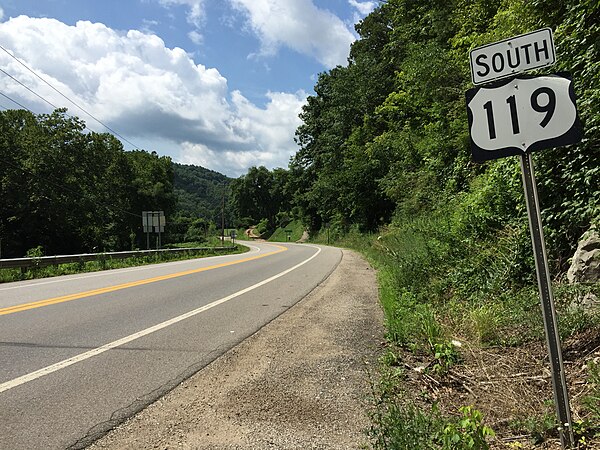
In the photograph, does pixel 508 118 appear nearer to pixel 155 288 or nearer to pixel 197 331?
pixel 197 331

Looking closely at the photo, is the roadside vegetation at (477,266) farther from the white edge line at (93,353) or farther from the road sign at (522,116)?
the white edge line at (93,353)

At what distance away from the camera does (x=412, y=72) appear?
1475 centimetres

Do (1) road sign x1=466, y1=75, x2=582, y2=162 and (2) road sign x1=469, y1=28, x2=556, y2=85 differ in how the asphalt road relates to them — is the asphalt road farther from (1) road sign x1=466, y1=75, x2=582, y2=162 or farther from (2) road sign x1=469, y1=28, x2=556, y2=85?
(2) road sign x1=469, y1=28, x2=556, y2=85

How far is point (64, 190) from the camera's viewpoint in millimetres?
43094

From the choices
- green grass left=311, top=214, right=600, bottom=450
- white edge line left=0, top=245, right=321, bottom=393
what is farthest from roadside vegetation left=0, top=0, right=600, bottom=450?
white edge line left=0, top=245, right=321, bottom=393

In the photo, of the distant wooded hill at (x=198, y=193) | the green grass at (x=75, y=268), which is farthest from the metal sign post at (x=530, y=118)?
the distant wooded hill at (x=198, y=193)

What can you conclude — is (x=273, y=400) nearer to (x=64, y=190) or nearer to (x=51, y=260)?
(x=51, y=260)

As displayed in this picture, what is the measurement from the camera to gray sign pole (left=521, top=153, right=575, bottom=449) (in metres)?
2.44

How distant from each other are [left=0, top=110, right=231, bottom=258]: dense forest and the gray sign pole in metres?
33.6

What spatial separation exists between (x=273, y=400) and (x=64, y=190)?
47075 mm

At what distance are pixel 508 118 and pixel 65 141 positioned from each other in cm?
5170

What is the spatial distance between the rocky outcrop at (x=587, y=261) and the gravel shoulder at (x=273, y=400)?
260cm

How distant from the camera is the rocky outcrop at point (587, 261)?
182 inches

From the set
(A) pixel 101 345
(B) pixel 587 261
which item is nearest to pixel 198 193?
(A) pixel 101 345
